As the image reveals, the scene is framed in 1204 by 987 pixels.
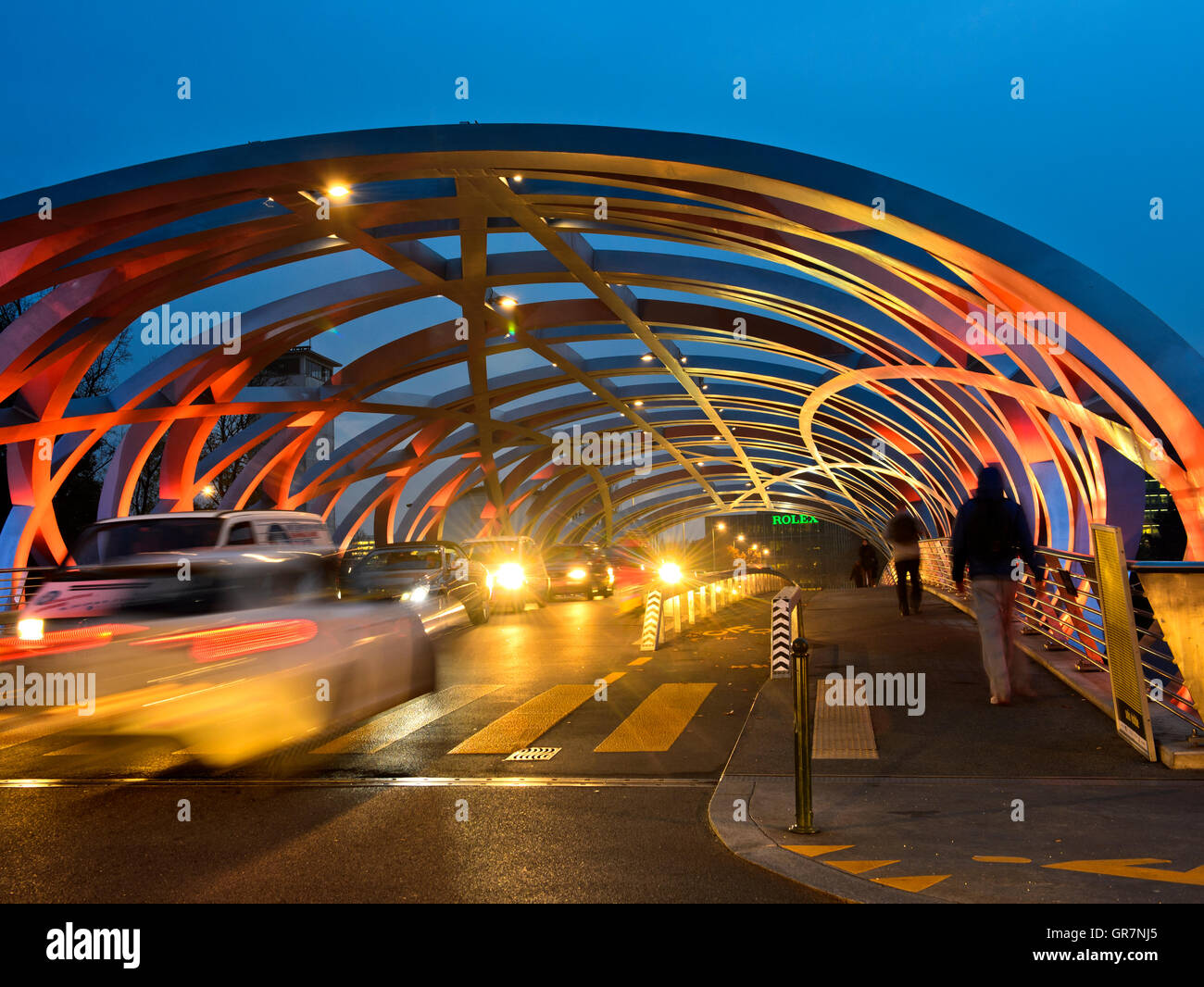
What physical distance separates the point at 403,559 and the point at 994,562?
1195cm

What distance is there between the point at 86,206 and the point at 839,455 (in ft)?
114

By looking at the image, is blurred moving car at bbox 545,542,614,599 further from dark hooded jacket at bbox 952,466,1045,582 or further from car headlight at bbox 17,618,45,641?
car headlight at bbox 17,618,45,641

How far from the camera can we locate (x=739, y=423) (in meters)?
39.9

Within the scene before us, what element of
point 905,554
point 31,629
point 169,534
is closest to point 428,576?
point 169,534

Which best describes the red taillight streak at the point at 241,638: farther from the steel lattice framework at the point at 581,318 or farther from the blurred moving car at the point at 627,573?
the blurred moving car at the point at 627,573

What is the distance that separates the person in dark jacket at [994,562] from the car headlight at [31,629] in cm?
→ 718

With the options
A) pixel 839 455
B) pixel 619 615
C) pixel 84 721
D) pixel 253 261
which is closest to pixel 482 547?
pixel 619 615

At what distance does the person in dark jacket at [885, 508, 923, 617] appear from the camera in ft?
53.0

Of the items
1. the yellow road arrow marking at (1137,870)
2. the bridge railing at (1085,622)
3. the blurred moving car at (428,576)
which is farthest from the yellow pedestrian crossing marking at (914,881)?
the blurred moving car at (428,576)

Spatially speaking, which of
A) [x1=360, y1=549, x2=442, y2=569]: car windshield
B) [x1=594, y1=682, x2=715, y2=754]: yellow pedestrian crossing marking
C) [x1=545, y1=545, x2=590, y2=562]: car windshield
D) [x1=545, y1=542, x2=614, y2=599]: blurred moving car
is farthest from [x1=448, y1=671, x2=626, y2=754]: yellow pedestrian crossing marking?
[x1=545, y1=545, x2=590, y2=562]: car windshield

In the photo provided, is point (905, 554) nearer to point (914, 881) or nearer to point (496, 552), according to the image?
point (496, 552)

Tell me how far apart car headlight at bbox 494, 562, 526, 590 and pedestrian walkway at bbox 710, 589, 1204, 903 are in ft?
44.2

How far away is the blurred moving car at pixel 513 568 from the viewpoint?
22328 mm
